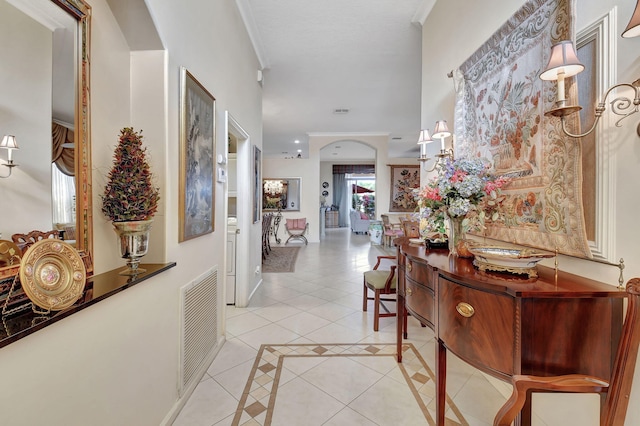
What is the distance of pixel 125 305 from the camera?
4.19ft

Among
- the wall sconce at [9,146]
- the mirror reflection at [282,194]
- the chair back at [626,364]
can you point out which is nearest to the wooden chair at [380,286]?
the chair back at [626,364]

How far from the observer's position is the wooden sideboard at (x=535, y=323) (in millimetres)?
1018

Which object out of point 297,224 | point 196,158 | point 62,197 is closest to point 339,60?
point 196,158

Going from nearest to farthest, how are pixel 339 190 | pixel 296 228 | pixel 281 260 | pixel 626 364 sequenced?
1. pixel 626 364
2. pixel 281 260
3. pixel 296 228
4. pixel 339 190

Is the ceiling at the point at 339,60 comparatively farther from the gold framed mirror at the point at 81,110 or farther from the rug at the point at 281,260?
the rug at the point at 281,260

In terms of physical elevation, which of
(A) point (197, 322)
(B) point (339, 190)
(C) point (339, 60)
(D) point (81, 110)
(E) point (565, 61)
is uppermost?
(C) point (339, 60)

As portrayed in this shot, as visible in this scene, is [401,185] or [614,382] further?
[401,185]

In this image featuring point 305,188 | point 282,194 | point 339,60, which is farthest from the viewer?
point 282,194

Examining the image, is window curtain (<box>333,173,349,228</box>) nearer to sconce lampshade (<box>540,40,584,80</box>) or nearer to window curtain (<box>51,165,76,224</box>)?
sconce lampshade (<box>540,40,584,80</box>)

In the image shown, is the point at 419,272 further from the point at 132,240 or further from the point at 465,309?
the point at 132,240

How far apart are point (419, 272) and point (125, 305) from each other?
1.53m

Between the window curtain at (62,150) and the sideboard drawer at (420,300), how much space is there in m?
1.77

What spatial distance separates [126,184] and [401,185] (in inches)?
322

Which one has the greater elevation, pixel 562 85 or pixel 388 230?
pixel 562 85
